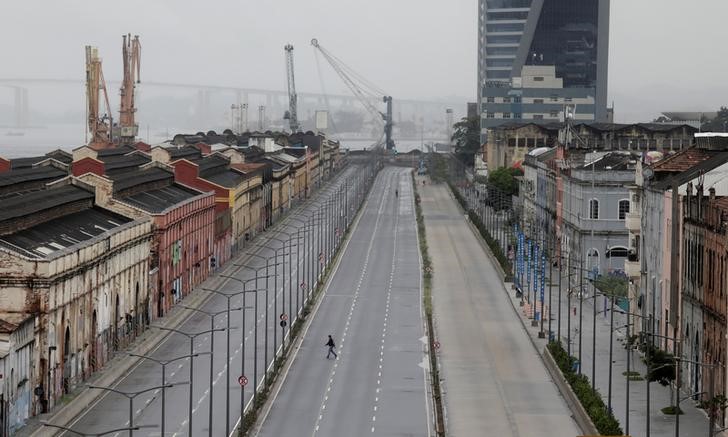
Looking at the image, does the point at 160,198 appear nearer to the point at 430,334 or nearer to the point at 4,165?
the point at 4,165

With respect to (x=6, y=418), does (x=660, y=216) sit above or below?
above

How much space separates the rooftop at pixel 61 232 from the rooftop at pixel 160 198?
8.98m

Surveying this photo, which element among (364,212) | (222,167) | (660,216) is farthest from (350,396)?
(364,212)

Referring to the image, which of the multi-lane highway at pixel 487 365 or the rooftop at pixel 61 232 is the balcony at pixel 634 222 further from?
the rooftop at pixel 61 232

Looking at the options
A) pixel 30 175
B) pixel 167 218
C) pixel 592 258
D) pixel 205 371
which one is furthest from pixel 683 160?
pixel 30 175

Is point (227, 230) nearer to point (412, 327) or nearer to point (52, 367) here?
point (412, 327)

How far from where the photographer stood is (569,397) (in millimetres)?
64312

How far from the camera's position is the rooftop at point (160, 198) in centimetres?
9928

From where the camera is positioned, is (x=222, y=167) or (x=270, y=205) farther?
(x=270, y=205)

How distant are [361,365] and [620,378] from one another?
11727mm

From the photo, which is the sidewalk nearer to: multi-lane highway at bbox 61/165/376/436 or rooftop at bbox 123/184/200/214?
multi-lane highway at bbox 61/165/376/436

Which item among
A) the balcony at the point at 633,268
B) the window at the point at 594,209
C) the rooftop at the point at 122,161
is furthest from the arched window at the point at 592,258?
the rooftop at the point at 122,161

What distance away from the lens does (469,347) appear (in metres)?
80.9

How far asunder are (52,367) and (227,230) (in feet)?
225
